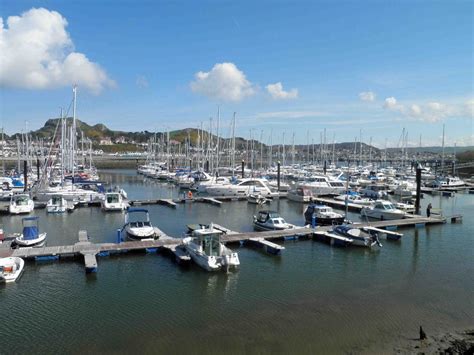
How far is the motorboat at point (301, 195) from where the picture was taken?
187 feet

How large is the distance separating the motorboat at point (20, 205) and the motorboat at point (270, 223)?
81.1 feet

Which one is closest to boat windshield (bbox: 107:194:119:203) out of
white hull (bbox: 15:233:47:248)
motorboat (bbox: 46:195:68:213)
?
motorboat (bbox: 46:195:68:213)

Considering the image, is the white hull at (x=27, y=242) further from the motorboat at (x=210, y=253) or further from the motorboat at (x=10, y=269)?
the motorboat at (x=210, y=253)

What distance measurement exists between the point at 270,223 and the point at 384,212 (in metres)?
14.0

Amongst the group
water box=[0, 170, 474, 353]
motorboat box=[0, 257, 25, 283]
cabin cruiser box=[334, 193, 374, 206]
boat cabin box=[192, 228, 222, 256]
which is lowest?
water box=[0, 170, 474, 353]

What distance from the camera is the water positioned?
1616cm

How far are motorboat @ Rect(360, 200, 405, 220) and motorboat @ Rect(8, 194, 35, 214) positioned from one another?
3477 centimetres

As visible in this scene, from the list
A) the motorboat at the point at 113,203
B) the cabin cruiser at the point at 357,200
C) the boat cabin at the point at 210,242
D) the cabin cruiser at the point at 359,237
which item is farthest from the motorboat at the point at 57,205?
the cabin cruiser at the point at 357,200

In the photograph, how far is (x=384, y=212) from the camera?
139 ft

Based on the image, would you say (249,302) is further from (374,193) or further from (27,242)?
(374,193)

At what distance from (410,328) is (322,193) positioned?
47021 mm

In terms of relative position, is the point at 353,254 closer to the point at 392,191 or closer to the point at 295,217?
the point at 295,217

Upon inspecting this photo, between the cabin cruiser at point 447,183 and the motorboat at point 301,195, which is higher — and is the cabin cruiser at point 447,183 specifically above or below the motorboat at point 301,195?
above

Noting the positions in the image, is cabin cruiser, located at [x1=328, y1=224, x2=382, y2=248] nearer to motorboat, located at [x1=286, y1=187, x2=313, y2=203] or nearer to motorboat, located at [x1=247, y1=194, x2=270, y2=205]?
motorboat, located at [x1=247, y1=194, x2=270, y2=205]
